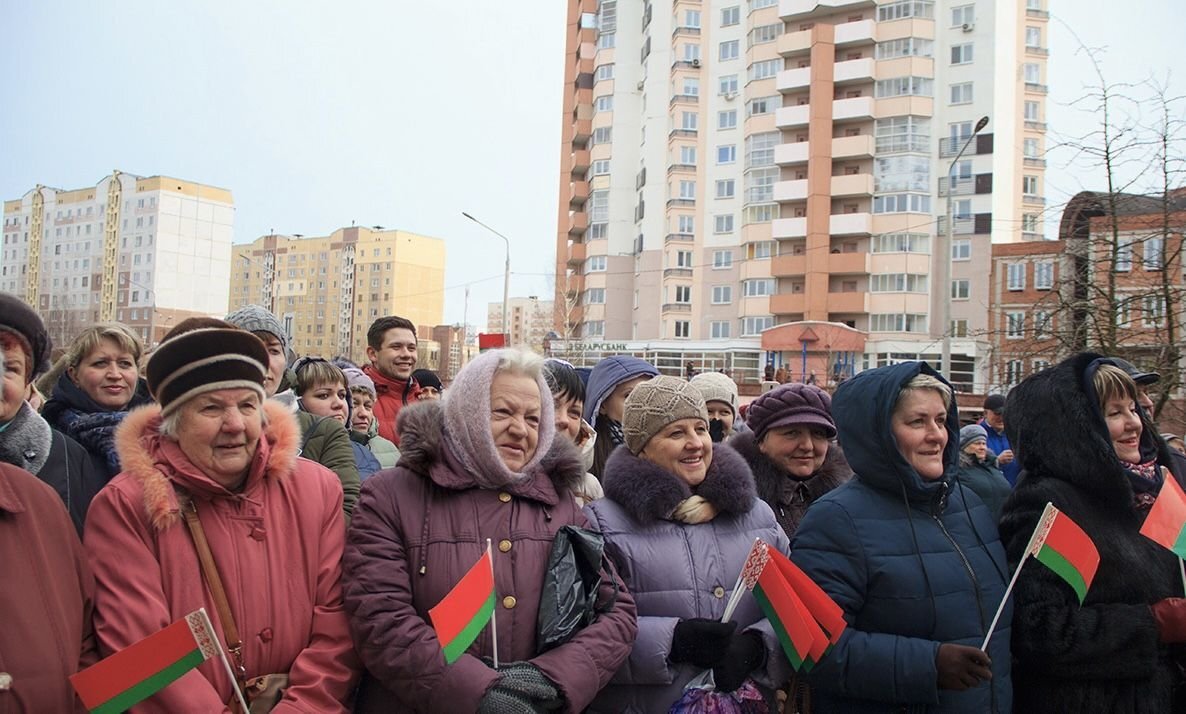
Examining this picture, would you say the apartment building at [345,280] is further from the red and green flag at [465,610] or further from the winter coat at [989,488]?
the red and green flag at [465,610]

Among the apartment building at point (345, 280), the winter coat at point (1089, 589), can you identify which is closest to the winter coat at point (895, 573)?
the winter coat at point (1089, 589)

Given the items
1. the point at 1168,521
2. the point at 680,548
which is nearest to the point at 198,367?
the point at 680,548

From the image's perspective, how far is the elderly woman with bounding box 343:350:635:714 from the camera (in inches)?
105

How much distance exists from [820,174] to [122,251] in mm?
55979

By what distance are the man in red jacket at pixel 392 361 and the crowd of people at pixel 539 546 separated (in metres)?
2.57

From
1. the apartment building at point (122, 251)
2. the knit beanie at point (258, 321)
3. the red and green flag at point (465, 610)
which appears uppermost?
the apartment building at point (122, 251)

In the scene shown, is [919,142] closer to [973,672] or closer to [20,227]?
[973,672]

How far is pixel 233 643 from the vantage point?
8.48ft

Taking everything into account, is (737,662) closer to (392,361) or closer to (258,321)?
(258,321)

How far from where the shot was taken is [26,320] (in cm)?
303

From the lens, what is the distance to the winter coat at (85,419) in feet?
11.1

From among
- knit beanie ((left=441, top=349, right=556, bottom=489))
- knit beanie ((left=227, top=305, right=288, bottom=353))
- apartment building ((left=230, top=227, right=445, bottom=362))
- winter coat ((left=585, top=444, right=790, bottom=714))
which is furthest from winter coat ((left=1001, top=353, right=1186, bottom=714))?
apartment building ((left=230, top=227, right=445, bottom=362))

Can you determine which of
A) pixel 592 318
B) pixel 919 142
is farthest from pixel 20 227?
pixel 919 142

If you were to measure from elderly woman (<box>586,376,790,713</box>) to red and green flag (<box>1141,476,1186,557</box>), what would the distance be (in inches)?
54.8
